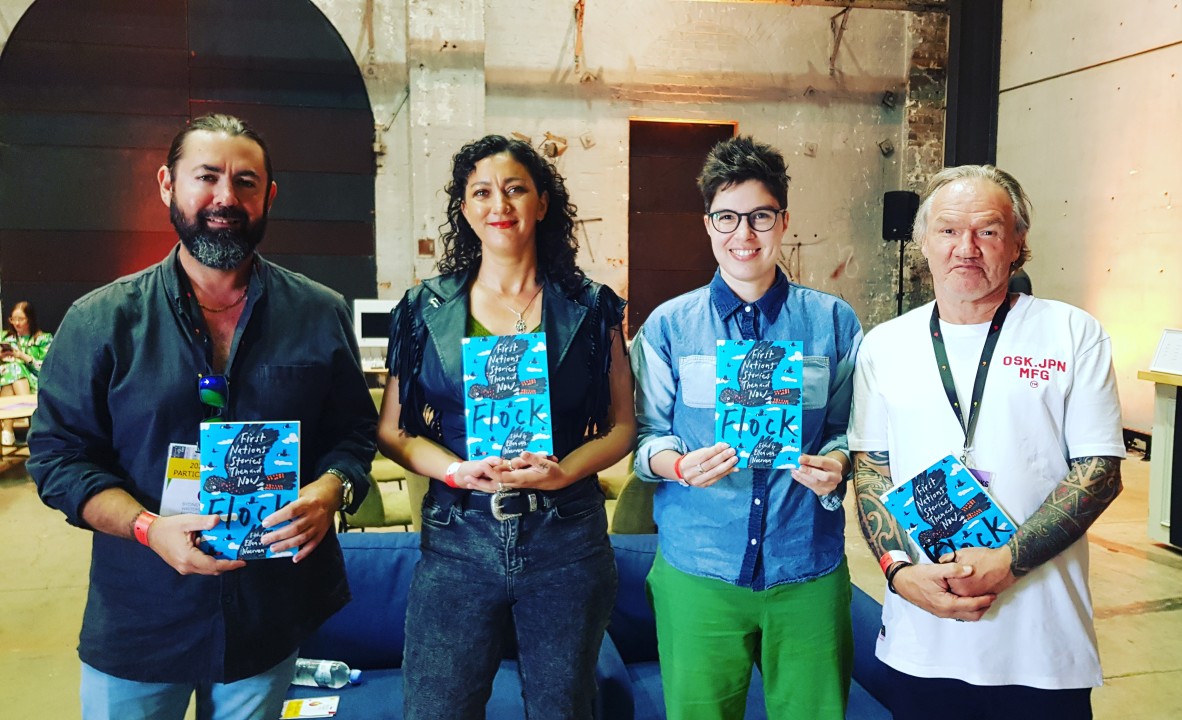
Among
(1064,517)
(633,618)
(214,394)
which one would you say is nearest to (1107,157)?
(633,618)

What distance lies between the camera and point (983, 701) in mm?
1498

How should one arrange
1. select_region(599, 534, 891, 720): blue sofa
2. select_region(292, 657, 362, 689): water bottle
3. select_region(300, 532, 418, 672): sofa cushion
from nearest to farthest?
1. select_region(599, 534, 891, 720): blue sofa
2. select_region(292, 657, 362, 689): water bottle
3. select_region(300, 532, 418, 672): sofa cushion

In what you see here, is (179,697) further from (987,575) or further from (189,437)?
(987,575)

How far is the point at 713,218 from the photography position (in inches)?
69.7

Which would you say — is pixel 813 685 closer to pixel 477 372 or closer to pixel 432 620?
pixel 432 620

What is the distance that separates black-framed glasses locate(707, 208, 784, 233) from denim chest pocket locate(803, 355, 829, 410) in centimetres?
30

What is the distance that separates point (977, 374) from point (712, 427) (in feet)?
1.74

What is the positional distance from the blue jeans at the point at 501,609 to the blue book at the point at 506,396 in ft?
0.47

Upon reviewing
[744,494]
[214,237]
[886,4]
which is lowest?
[744,494]

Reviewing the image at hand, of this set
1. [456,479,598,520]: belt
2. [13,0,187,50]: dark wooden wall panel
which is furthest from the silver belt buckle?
[13,0,187,50]: dark wooden wall panel

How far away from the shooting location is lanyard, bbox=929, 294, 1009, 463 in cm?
151

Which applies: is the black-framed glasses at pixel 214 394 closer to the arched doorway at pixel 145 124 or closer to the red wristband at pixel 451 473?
the red wristband at pixel 451 473

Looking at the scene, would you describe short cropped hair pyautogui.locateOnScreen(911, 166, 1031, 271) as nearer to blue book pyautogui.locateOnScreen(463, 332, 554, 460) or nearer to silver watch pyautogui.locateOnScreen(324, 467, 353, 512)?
blue book pyautogui.locateOnScreen(463, 332, 554, 460)

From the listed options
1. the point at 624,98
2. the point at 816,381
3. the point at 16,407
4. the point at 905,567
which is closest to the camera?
the point at 905,567
